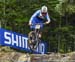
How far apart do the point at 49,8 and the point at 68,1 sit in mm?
818

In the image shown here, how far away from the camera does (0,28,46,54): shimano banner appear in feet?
35.4

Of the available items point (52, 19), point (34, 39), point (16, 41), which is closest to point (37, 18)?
point (34, 39)

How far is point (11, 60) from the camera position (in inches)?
407

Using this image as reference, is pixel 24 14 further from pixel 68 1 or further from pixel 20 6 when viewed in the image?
pixel 68 1

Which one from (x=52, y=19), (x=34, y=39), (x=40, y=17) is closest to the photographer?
(x=40, y=17)

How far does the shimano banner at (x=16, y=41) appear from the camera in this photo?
10.8 meters

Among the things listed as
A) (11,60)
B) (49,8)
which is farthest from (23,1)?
(11,60)

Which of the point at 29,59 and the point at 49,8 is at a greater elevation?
the point at 49,8

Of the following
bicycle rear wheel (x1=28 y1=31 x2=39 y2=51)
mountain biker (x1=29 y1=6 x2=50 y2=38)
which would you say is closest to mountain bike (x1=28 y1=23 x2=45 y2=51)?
bicycle rear wheel (x1=28 y1=31 x2=39 y2=51)

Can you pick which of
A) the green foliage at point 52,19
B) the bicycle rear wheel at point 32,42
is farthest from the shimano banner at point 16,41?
the green foliage at point 52,19

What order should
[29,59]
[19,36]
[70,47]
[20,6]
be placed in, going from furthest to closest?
[20,6] < [70,47] < [19,36] < [29,59]

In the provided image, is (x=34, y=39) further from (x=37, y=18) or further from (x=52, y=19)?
(x=52, y=19)

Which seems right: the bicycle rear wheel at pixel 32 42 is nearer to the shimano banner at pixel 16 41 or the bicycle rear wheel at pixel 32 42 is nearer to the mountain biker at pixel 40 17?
the shimano banner at pixel 16 41

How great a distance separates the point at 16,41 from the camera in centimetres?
1098
